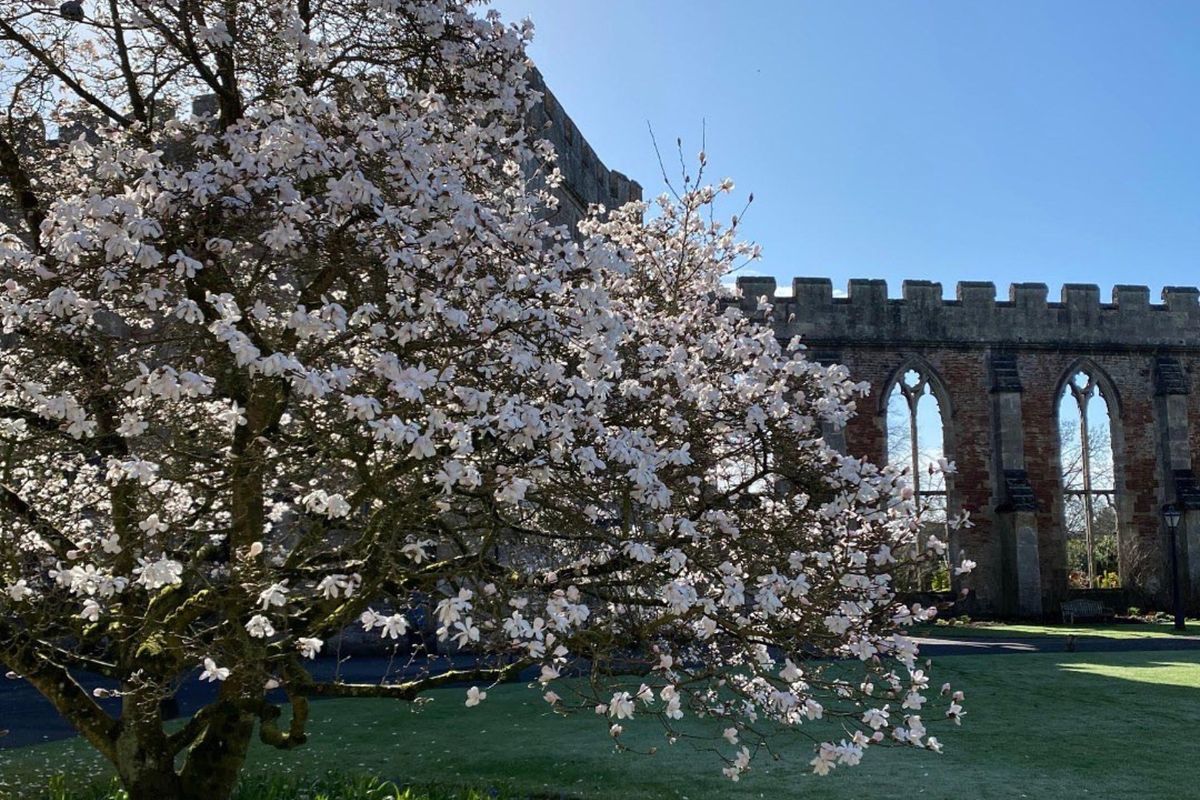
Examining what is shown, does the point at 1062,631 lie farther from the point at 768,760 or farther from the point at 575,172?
the point at 768,760

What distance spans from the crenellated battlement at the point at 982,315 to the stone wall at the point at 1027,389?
31mm

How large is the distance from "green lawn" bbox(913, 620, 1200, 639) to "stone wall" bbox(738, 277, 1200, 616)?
68.2 inches

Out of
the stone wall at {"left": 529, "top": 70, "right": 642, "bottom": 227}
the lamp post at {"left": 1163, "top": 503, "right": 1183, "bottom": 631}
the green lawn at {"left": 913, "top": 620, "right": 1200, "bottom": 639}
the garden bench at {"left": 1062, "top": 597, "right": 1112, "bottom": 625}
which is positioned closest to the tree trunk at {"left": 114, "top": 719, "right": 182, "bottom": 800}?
the stone wall at {"left": 529, "top": 70, "right": 642, "bottom": 227}

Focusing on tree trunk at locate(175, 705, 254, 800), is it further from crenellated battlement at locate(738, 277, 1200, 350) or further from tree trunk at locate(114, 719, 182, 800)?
crenellated battlement at locate(738, 277, 1200, 350)

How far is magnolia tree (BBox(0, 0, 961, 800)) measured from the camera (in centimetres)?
486

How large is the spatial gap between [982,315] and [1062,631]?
8.84 metres

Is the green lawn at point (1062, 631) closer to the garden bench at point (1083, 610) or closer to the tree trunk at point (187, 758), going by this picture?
the garden bench at point (1083, 610)

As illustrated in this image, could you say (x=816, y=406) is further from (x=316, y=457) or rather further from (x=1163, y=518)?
(x=1163, y=518)

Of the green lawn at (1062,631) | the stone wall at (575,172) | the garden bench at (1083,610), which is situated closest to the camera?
the stone wall at (575,172)

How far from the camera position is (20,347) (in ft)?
21.3

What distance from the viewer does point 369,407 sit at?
14.1 ft

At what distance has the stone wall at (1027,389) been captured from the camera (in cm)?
2742

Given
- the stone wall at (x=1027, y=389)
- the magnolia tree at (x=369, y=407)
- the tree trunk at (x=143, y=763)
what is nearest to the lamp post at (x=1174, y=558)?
the stone wall at (x=1027, y=389)

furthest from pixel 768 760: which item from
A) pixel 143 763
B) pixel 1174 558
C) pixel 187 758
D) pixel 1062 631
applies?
pixel 1174 558
